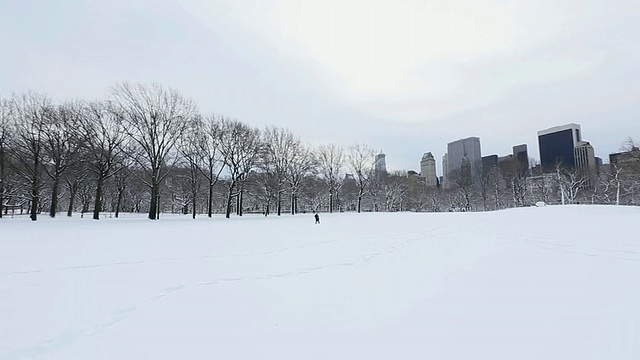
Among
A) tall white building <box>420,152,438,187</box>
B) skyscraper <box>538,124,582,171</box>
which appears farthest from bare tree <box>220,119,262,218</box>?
tall white building <box>420,152,438,187</box>

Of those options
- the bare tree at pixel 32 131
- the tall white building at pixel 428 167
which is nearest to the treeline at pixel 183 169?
the bare tree at pixel 32 131

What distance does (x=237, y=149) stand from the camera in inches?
1576

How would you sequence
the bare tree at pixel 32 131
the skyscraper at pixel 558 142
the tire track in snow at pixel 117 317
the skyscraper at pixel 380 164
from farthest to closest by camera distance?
the skyscraper at pixel 558 142 < the skyscraper at pixel 380 164 < the bare tree at pixel 32 131 < the tire track in snow at pixel 117 317

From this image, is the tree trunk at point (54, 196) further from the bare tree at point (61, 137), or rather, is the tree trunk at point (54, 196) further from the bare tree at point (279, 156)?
the bare tree at point (279, 156)

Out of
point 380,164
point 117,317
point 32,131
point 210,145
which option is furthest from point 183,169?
point 117,317

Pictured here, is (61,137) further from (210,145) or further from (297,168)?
(297,168)

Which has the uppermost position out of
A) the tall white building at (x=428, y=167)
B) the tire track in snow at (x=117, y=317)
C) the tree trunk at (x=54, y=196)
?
the tall white building at (x=428, y=167)

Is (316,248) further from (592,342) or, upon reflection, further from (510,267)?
(592,342)

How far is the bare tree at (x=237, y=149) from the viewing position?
130 feet

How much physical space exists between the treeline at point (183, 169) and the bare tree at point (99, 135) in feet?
0.31

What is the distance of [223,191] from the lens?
219 feet

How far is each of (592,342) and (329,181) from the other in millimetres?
53066

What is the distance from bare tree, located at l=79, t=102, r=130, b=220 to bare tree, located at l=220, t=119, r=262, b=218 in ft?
36.1

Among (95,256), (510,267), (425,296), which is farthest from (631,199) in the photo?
(95,256)
